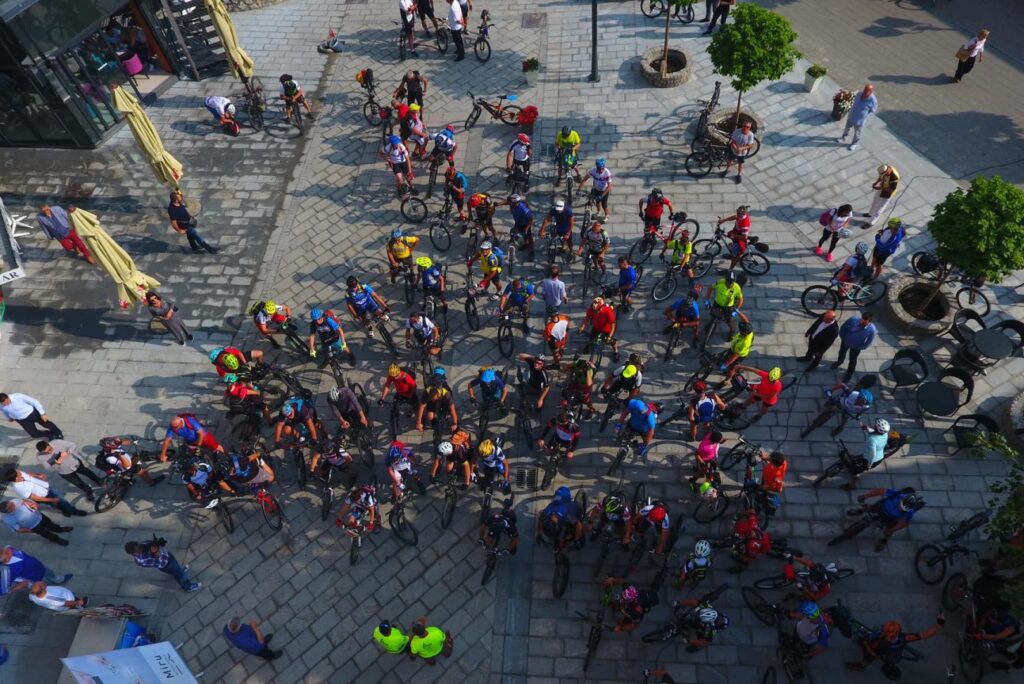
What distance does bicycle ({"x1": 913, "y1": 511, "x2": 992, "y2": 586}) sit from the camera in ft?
36.1

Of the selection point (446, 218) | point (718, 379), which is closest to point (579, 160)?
point (446, 218)

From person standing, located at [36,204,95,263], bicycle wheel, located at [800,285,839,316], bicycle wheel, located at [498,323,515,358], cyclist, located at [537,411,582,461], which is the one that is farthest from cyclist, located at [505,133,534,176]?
person standing, located at [36,204,95,263]

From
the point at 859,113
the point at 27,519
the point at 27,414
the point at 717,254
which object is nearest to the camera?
the point at 27,519

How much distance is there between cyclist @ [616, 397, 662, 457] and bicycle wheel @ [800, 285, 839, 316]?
4.96 meters

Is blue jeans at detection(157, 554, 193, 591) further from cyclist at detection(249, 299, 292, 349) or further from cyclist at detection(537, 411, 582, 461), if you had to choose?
cyclist at detection(537, 411, 582, 461)

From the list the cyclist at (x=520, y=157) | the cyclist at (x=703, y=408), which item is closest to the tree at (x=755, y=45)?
the cyclist at (x=520, y=157)

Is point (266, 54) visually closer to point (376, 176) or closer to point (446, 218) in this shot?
point (376, 176)

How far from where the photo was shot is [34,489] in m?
12.0

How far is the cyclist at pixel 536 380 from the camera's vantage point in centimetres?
1268

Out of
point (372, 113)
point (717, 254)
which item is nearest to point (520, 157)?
point (717, 254)

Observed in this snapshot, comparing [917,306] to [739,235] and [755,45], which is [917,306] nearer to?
[739,235]

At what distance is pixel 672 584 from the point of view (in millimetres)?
11391

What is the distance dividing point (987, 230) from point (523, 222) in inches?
356

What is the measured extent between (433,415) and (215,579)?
4.97m
